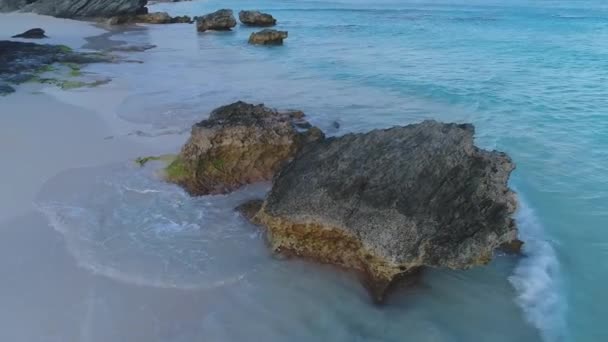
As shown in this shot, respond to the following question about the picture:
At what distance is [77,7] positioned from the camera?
37.8 meters

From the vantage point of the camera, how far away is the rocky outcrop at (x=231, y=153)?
808 cm

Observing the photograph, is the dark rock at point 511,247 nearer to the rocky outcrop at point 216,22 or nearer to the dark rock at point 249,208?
the dark rock at point 249,208

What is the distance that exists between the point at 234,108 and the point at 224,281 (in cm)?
379

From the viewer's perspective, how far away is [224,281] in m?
5.86

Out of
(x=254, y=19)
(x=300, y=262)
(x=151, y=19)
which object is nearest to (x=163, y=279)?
(x=300, y=262)

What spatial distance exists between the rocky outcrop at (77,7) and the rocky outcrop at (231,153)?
3469 centimetres

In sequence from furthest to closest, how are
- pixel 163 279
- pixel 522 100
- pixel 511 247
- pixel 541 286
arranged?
pixel 522 100, pixel 511 247, pixel 541 286, pixel 163 279

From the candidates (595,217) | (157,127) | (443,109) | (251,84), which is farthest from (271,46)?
(595,217)

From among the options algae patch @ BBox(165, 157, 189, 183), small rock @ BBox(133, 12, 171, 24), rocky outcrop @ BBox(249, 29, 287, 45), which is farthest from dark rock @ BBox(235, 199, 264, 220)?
small rock @ BBox(133, 12, 171, 24)

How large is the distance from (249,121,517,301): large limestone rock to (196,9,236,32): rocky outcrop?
3107 centimetres

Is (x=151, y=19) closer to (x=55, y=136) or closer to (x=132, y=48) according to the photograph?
(x=132, y=48)

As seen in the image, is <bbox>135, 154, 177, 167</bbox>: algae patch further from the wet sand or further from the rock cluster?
the rock cluster

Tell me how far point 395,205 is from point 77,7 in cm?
3971

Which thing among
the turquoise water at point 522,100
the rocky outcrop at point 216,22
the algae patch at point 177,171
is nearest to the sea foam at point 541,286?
the turquoise water at point 522,100
